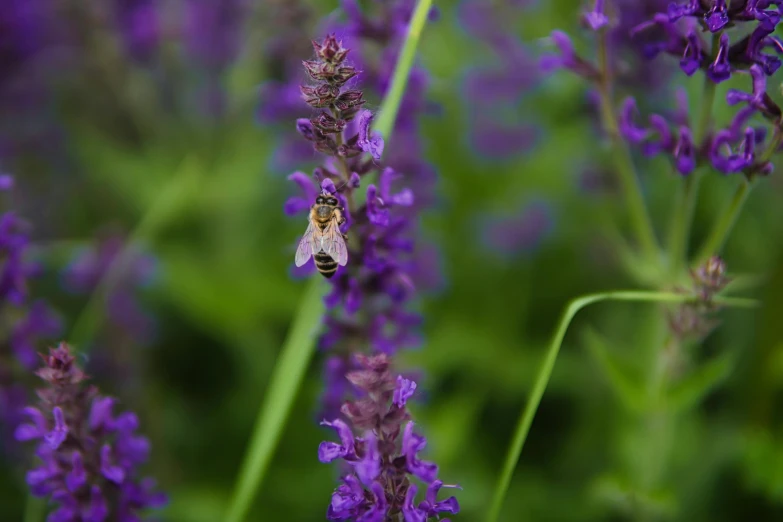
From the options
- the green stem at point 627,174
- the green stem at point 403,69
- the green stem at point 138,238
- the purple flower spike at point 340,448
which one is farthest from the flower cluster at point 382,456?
the green stem at point 138,238

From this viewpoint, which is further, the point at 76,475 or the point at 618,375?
the point at 618,375

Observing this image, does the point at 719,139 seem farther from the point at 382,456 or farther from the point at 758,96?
the point at 382,456

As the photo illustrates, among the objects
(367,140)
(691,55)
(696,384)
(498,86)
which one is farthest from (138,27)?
(696,384)

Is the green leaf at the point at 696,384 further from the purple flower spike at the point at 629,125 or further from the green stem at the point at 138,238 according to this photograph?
the green stem at the point at 138,238

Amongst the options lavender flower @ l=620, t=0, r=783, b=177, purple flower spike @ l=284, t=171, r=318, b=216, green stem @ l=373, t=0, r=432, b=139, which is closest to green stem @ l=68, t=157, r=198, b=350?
purple flower spike @ l=284, t=171, r=318, b=216

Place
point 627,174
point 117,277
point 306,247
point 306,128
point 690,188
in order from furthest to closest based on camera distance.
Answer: point 117,277 → point 627,174 → point 690,188 → point 306,247 → point 306,128

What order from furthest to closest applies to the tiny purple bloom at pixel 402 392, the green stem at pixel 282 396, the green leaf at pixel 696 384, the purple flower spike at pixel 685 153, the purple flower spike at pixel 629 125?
the green leaf at pixel 696 384 → the purple flower spike at pixel 629 125 → the purple flower spike at pixel 685 153 → the green stem at pixel 282 396 → the tiny purple bloom at pixel 402 392

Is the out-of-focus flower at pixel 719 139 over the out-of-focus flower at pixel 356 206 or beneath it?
over
